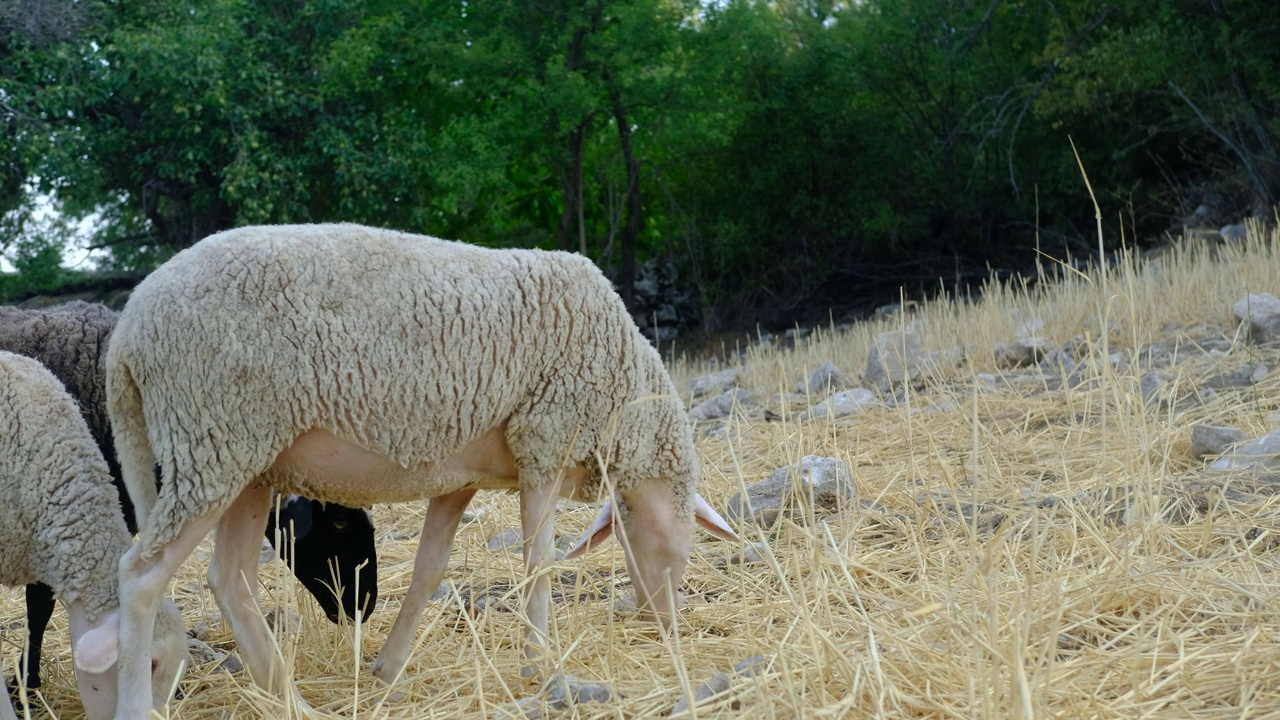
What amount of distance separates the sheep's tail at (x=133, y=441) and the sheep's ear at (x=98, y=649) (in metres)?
0.31

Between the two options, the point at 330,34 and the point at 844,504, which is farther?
the point at 330,34

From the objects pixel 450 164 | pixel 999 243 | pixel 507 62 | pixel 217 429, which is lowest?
pixel 999 243

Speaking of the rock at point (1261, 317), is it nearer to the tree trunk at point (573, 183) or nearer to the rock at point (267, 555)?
the rock at point (267, 555)

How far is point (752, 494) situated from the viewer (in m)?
Answer: 5.56

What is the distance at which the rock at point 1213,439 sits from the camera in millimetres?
5070

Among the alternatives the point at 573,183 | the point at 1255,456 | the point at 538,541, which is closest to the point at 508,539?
the point at 538,541

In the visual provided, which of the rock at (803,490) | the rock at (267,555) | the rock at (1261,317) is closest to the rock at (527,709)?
the rock at (803,490)

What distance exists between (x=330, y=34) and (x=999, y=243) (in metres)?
12.1

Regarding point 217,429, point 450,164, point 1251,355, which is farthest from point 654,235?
point 217,429

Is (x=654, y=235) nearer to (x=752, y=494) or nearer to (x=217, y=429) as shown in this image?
(x=752, y=494)

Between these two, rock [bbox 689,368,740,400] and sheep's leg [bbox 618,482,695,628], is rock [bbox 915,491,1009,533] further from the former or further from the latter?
rock [bbox 689,368,740,400]

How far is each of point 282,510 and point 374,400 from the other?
52.5 inches

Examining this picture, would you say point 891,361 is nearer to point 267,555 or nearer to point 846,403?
point 846,403

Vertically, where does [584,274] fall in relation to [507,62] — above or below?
below
